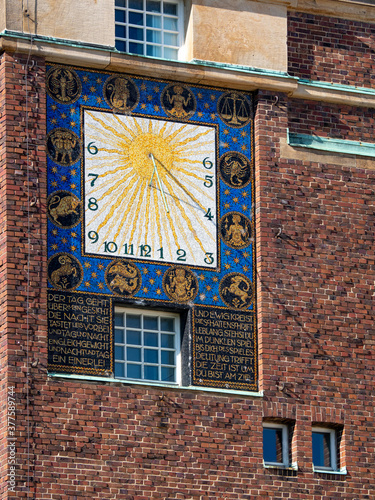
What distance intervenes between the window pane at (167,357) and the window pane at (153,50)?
17.9ft

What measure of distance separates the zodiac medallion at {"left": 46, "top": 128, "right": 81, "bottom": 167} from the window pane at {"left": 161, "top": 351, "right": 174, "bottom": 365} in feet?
11.8

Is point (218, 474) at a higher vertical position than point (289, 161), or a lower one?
lower

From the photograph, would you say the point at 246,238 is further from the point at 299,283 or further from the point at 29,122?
the point at 29,122

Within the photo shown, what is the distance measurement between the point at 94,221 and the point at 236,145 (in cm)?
317

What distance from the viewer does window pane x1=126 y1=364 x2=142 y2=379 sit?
101ft

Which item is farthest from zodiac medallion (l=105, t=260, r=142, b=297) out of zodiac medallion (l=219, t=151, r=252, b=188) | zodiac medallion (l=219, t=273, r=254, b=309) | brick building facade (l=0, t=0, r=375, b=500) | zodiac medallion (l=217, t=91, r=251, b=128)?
zodiac medallion (l=217, t=91, r=251, b=128)

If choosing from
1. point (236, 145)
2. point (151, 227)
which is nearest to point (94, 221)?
point (151, 227)

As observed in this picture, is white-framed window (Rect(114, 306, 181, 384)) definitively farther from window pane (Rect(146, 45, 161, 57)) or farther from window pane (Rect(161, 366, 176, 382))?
window pane (Rect(146, 45, 161, 57))

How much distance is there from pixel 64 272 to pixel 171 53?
16.2ft

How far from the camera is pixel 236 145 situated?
107ft

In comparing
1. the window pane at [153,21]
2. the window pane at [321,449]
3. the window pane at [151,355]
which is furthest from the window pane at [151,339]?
the window pane at [153,21]

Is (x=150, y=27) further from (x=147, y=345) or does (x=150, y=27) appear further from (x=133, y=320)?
(x=147, y=345)

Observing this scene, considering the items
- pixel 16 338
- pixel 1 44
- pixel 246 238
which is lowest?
pixel 16 338

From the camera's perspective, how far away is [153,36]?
32.8 meters
